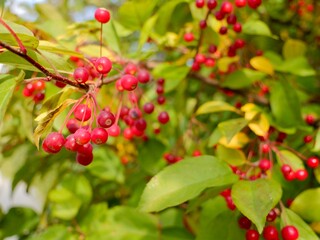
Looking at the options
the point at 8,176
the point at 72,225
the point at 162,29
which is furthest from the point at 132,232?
the point at 8,176

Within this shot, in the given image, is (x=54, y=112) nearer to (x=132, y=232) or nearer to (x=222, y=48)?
(x=132, y=232)

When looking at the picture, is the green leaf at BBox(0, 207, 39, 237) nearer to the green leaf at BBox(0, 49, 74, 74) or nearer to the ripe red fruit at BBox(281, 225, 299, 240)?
the green leaf at BBox(0, 49, 74, 74)

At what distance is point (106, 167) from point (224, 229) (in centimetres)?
81

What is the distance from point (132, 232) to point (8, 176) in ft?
3.11

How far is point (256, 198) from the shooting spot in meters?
0.90

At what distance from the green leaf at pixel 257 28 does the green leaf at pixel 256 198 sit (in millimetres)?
637

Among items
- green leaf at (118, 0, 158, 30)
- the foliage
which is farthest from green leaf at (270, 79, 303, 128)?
green leaf at (118, 0, 158, 30)

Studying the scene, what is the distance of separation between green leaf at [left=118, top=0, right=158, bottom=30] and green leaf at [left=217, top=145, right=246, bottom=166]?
58cm

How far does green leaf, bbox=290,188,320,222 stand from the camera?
1.09 meters

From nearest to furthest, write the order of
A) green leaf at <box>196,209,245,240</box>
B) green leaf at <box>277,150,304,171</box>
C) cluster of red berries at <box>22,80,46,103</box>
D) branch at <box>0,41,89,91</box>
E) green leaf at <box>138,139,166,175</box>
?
1. branch at <box>0,41,89,91</box>
2. green leaf at <box>196,209,245,240</box>
3. green leaf at <box>277,150,304,171</box>
4. cluster of red berries at <box>22,80,46,103</box>
5. green leaf at <box>138,139,166,175</box>

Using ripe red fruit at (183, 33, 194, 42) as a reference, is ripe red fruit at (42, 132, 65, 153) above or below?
above

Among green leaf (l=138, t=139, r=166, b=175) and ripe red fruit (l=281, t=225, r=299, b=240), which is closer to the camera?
ripe red fruit (l=281, t=225, r=299, b=240)

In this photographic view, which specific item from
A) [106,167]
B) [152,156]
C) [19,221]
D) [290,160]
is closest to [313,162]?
[290,160]

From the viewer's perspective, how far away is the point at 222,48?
174cm
